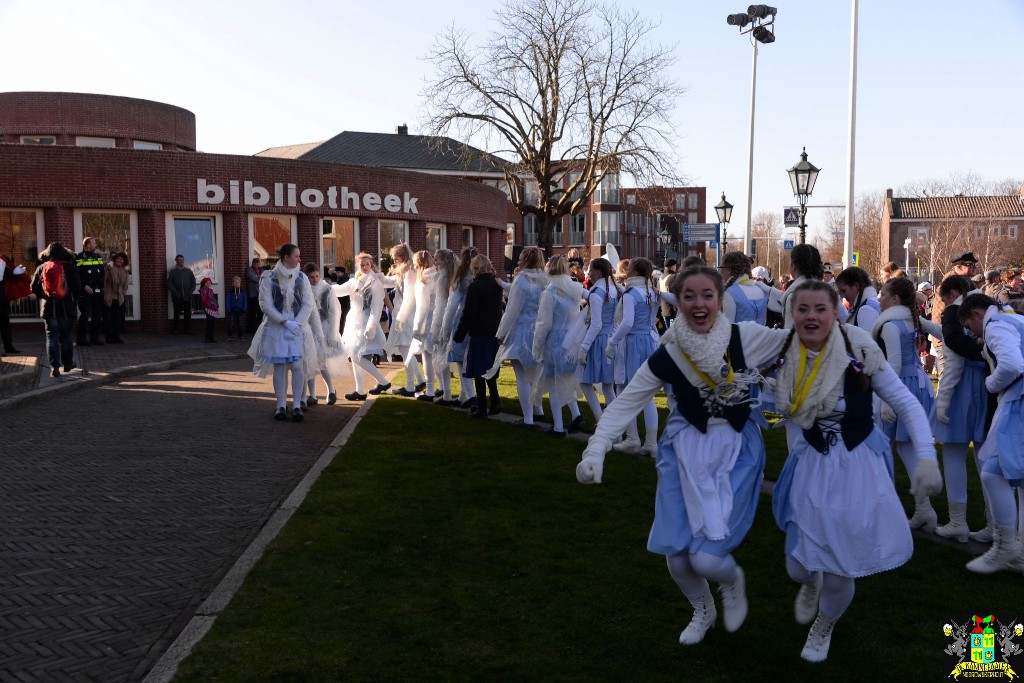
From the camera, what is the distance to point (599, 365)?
9781 millimetres

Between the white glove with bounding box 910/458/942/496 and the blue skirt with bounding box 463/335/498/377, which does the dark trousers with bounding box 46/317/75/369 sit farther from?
the white glove with bounding box 910/458/942/496

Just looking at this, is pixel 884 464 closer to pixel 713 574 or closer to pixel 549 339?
pixel 713 574

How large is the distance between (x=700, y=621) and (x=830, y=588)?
69 cm

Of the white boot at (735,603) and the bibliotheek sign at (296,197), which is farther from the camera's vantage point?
the bibliotheek sign at (296,197)

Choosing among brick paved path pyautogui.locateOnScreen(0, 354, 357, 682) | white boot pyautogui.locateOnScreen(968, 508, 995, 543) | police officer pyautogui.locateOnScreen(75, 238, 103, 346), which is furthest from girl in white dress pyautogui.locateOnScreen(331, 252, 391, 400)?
police officer pyautogui.locateOnScreen(75, 238, 103, 346)

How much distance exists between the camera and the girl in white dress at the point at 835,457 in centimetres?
415

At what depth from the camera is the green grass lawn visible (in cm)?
442

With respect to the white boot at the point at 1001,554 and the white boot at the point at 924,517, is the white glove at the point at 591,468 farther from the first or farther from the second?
the white boot at the point at 924,517

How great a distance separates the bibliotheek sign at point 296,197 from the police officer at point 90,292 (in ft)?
14.6

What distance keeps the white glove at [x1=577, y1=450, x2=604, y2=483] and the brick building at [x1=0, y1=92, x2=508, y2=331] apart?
21.1 metres

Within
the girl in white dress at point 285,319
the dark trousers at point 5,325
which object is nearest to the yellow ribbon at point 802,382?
the girl in white dress at point 285,319

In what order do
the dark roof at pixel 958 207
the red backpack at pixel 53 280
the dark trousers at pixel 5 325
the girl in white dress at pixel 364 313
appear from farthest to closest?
the dark roof at pixel 958 207, the dark trousers at pixel 5 325, the red backpack at pixel 53 280, the girl in white dress at pixel 364 313

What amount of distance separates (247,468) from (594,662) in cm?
519

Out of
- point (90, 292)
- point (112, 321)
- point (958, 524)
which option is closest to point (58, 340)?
point (90, 292)
